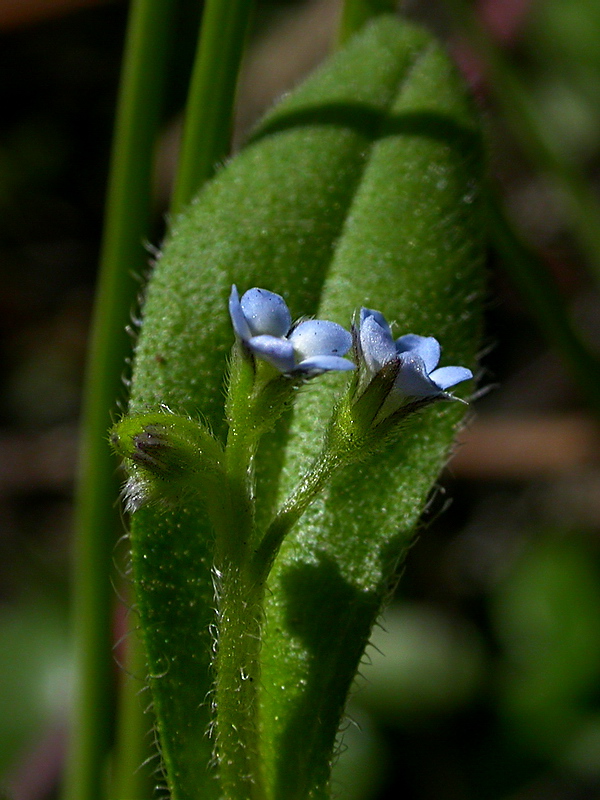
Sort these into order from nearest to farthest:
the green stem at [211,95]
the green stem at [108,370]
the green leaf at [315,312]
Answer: the green leaf at [315,312], the green stem at [211,95], the green stem at [108,370]

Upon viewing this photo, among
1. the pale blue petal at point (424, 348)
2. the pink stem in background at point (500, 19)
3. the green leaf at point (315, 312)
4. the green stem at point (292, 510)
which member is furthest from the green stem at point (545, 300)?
the pink stem in background at point (500, 19)

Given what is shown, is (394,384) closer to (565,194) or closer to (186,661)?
(186,661)

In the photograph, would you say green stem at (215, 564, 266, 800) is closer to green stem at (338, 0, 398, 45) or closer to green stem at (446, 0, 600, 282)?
green stem at (338, 0, 398, 45)

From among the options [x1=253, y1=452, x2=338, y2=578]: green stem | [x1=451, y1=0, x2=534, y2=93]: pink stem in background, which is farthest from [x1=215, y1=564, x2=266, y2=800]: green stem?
[x1=451, y1=0, x2=534, y2=93]: pink stem in background

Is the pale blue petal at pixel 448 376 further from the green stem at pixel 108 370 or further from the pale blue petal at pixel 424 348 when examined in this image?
the green stem at pixel 108 370

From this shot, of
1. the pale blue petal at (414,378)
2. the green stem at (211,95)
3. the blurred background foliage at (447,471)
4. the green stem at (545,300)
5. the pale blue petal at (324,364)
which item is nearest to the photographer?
the pale blue petal at (324,364)

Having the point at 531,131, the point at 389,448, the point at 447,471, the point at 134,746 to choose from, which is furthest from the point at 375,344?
the point at 447,471
